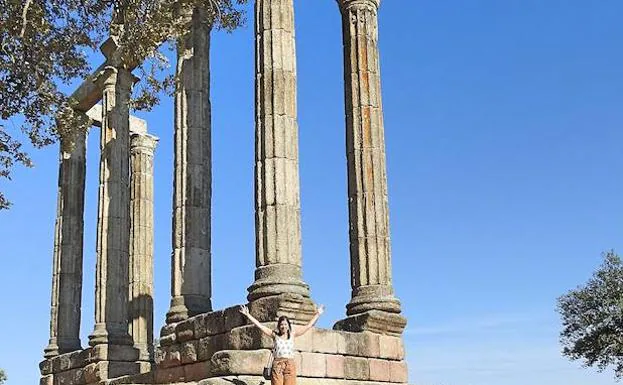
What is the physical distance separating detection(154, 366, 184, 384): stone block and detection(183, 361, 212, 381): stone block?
0.56 feet

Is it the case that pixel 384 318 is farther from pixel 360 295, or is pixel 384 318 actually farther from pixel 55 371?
pixel 55 371

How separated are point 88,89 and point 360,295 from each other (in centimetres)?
1423

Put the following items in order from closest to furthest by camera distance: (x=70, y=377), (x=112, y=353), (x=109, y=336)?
1. (x=112, y=353)
2. (x=109, y=336)
3. (x=70, y=377)

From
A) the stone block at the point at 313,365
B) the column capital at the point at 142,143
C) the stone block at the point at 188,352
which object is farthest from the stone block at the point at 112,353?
the stone block at the point at 313,365

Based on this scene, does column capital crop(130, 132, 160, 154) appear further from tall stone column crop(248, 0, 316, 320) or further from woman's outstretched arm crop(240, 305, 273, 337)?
woman's outstretched arm crop(240, 305, 273, 337)

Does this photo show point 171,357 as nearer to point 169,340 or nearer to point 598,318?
point 169,340

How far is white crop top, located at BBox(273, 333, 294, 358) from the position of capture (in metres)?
14.5

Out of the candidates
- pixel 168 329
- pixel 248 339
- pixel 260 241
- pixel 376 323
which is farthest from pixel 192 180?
pixel 376 323

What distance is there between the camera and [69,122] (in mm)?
23203

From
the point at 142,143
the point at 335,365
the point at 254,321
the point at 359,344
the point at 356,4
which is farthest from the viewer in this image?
the point at 142,143

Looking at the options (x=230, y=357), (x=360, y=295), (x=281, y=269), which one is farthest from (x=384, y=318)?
(x=230, y=357)

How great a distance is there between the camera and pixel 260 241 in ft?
59.4

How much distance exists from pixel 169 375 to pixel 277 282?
3.72 m

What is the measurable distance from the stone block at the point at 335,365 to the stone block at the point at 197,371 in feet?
7.80
